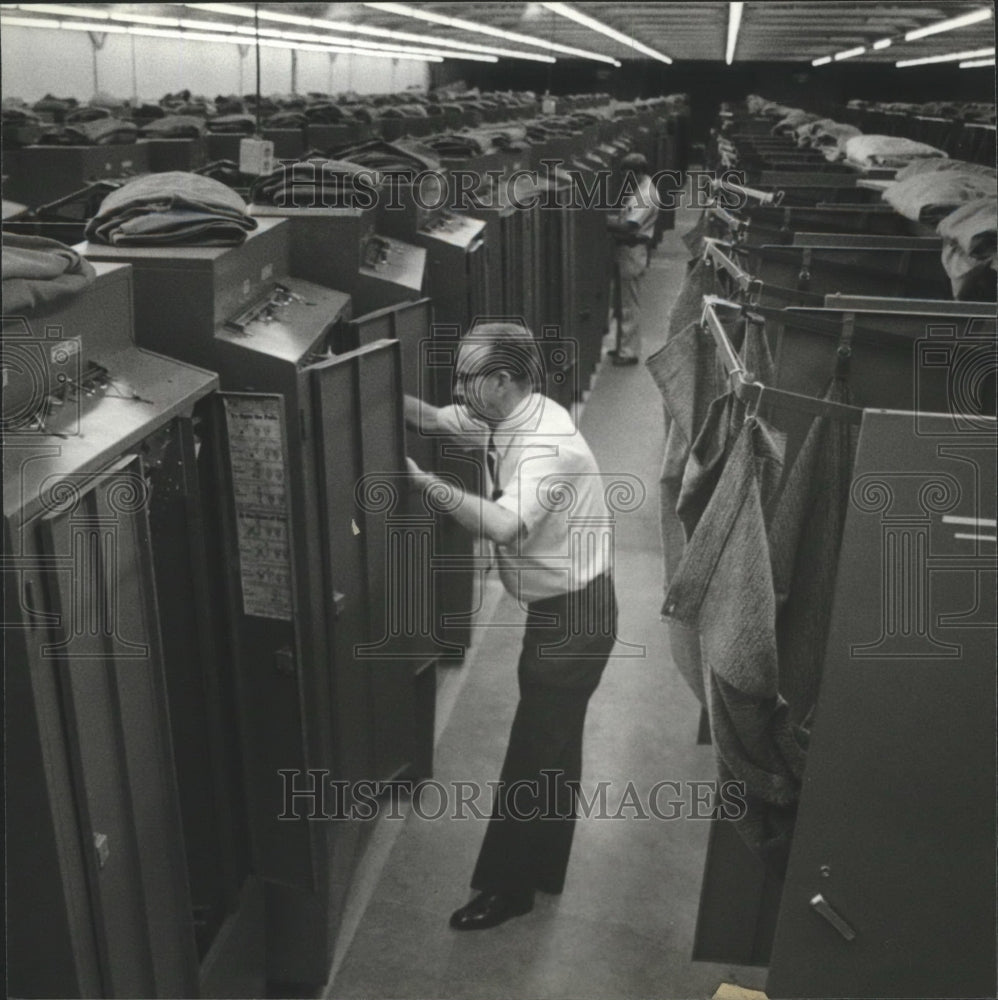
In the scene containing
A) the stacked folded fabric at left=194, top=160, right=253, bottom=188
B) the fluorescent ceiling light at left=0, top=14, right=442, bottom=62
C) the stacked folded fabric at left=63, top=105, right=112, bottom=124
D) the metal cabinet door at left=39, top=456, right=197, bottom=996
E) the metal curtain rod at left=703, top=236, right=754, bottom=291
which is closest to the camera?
the metal cabinet door at left=39, top=456, right=197, bottom=996

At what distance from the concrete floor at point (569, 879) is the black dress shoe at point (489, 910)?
3 cm

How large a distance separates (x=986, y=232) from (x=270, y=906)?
2599mm

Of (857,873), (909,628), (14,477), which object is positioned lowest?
(857,873)

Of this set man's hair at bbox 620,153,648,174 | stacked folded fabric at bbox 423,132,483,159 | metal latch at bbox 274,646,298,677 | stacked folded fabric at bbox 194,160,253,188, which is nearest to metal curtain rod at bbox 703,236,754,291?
metal latch at bbox 274,646,298,677

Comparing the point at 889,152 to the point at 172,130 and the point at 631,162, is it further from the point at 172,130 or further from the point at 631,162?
the point at 631,162

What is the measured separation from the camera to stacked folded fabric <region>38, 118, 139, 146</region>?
20.6ft

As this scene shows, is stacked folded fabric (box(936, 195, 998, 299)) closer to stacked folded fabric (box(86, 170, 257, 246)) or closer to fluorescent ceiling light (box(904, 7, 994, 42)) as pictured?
stacked folded fabric (box(86, 170, 257, 246))

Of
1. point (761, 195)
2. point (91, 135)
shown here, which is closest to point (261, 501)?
point (761, 195)

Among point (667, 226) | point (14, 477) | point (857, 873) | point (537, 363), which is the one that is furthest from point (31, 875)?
point (667, 226)

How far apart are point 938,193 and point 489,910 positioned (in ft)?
8.55

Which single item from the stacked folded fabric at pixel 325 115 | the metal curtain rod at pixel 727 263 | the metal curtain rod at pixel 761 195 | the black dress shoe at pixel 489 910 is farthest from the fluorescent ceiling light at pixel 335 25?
the black dress shoe at pixel 489 910

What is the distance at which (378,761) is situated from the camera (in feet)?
11.5

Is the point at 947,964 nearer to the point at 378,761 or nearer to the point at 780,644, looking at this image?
the point at 780,644

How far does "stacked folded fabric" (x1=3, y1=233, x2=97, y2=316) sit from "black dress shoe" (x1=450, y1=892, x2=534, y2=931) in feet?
7.31
